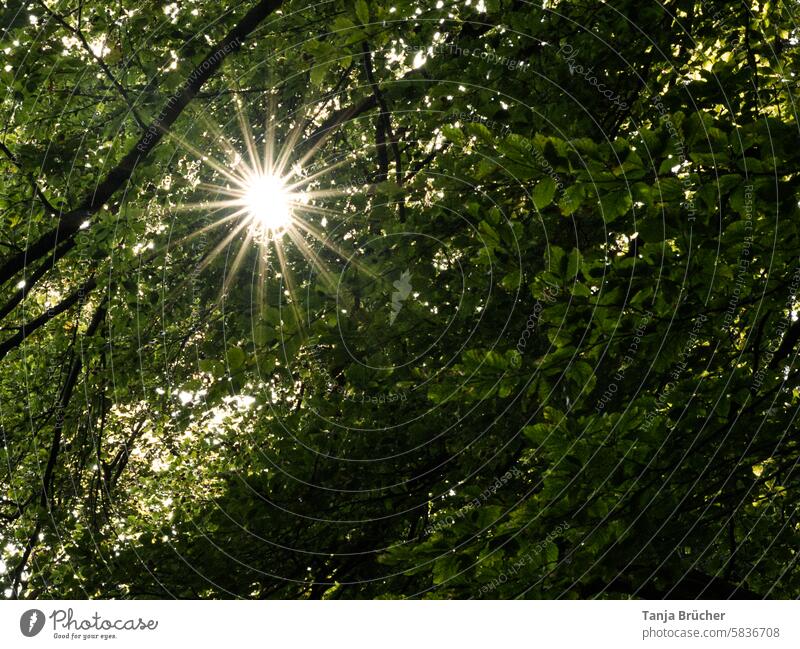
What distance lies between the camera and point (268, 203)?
8.18m

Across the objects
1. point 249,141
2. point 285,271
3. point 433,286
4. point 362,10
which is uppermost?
point 249,141

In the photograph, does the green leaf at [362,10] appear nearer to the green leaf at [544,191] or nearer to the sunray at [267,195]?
the green leaf at [544,191]

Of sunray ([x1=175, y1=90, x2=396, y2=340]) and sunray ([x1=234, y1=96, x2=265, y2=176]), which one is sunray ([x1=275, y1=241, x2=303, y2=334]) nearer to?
sunray ([x1=175, y1=90, x2=396, y2=340])

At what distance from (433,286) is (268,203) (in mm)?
3029

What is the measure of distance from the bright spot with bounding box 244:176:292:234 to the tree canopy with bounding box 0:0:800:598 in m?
0.04

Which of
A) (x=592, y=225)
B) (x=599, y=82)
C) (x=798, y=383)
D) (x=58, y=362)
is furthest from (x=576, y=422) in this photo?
(x=58, y=362)

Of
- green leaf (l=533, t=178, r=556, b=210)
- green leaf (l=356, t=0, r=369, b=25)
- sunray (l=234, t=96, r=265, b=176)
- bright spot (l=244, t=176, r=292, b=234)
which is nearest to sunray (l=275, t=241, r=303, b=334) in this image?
bright spot (l=244, t=176, r=292, b=234)

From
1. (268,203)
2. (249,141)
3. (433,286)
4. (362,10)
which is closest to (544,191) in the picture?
(362,10)

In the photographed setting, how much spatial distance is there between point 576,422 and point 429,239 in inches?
91.0

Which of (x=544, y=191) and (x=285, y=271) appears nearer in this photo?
(x=544, y=191)

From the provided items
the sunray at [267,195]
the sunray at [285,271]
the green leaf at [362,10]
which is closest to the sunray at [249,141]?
the sunray at [267,195]

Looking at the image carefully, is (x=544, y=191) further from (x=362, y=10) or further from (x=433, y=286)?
(x=433, y=286)

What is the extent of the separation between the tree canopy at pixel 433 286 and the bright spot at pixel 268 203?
0.12ft
